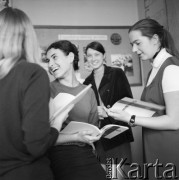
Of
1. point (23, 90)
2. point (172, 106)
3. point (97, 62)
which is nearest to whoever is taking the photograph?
point (23, 90)

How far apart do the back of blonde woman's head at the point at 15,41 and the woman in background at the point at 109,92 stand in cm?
114

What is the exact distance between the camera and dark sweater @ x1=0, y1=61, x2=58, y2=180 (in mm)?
764

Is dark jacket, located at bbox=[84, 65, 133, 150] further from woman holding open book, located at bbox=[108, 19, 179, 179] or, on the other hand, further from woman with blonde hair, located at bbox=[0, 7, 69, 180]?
woman with blonde hair, located at bbox=[0, 7, 69, 180]

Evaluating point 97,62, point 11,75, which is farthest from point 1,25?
point 97,62

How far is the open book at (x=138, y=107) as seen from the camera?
4.41 ft

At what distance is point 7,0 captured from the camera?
2318 millimetres

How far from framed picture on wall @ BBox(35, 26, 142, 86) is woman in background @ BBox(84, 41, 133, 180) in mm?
529

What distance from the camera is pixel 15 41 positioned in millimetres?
842

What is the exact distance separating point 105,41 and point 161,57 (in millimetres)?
1532

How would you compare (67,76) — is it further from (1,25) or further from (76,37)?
(76,37)

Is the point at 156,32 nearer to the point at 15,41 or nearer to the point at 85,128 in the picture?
the point at 85,128

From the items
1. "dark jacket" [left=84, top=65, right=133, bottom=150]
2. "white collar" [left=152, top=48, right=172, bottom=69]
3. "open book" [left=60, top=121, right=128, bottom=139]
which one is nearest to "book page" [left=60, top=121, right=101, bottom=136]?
"open book" [left=60, top=121, right=128, bottom=139]

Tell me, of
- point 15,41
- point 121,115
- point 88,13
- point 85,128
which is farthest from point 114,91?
point 15,41

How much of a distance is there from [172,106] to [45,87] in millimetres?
704
